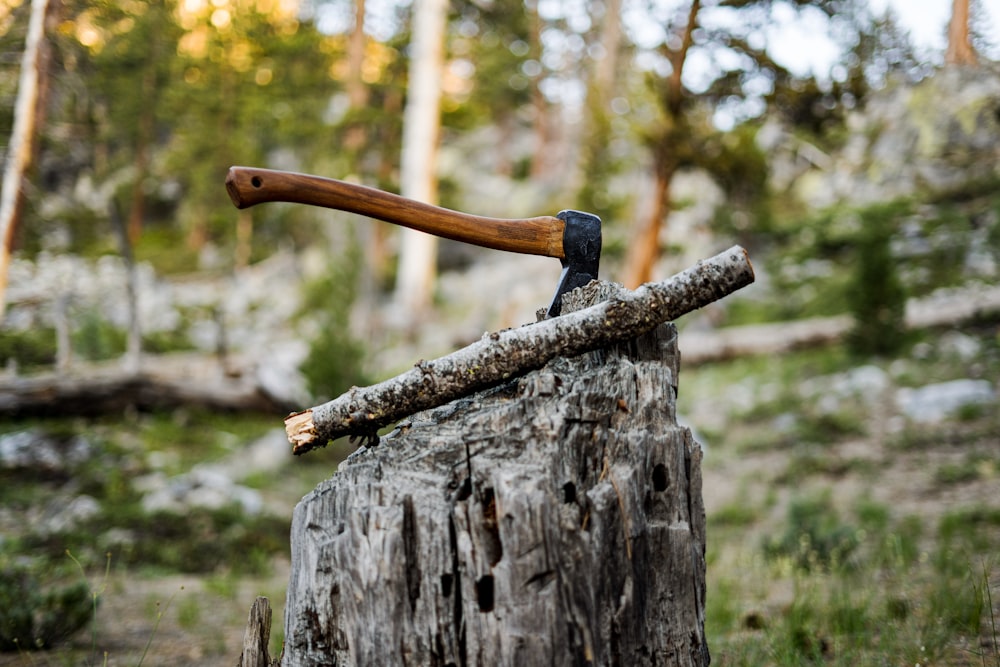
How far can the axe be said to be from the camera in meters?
2.04

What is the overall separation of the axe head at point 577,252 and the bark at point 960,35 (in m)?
5.72

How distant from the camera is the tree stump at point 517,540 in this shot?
1724 millimetres

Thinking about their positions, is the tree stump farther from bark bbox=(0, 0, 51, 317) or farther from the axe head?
bark bbox=(0, 0, 51, 317)

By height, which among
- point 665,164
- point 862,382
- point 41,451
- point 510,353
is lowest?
point 510,353

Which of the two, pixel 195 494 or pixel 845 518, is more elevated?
pixel 195 494

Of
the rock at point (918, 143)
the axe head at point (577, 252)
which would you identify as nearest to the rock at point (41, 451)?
the axe head at point (577, 252)

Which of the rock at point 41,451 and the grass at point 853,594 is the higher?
the rock at point 41,451

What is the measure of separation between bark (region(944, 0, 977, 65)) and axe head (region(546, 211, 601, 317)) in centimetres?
572

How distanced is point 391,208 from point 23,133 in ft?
27.5

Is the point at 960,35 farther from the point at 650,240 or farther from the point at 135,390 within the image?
the point at 135,390

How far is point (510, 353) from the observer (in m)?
2.12

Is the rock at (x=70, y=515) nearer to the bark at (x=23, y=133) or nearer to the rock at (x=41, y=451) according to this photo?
the rock at (x=41, y=451)

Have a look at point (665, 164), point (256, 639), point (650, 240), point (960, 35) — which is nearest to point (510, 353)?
point (256, 639)

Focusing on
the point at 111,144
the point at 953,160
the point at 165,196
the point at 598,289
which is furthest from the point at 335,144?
the point at 598,289
